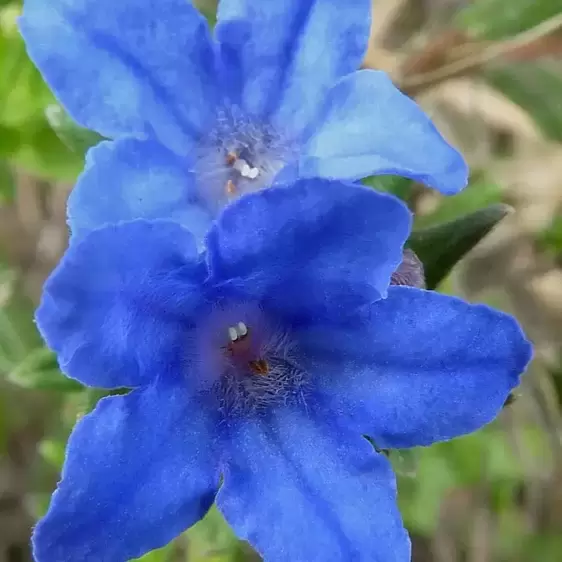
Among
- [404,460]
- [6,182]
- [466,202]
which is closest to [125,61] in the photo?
[404,460]

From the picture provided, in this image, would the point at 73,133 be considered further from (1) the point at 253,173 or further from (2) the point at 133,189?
(2) the point at 133,189

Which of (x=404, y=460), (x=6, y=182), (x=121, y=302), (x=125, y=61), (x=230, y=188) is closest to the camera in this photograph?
(x=121, y=302)

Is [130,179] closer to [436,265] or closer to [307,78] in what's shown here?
[307,78]

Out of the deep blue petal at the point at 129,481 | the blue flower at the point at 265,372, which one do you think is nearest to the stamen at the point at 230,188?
the blue flower at the point at 265,372

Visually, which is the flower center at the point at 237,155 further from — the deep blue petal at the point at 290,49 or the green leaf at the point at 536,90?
the green leaf at the point at 536,90

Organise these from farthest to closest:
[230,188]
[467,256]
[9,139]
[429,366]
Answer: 1. [9,139]
2. [467,256]
3. [230,188]
4. [429,366]

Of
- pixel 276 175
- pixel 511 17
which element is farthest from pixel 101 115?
pixel 511 17
